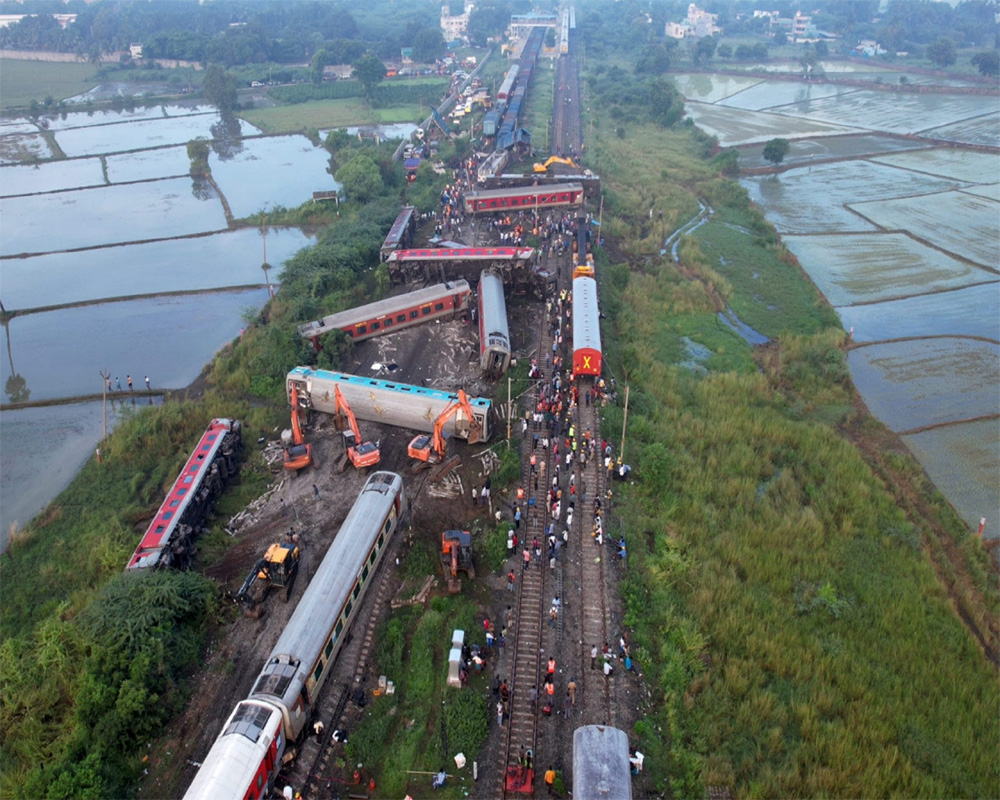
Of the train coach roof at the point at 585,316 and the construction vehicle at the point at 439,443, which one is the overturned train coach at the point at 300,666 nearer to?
the construction vehicle at the point at 439,443

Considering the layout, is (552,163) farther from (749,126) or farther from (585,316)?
(749,126)

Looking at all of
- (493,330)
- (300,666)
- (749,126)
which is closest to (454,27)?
(749,126)

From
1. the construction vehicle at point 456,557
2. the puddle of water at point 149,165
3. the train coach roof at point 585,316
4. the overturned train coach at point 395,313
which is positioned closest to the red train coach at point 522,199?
the overturned train coach at point 395,313

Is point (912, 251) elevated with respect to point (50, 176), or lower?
lower

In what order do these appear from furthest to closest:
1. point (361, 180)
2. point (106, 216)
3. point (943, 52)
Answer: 1. point (943, 52)
2. point (106, 216)
3. point (361, 180)

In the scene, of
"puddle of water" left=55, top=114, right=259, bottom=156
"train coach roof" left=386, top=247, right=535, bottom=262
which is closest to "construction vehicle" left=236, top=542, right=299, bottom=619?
"train coach roof" left=386, top=247, right=535, bottom=262

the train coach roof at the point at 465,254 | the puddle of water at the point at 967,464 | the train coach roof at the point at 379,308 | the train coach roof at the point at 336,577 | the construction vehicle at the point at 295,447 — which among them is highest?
the train coach roof at the point at 465,254
